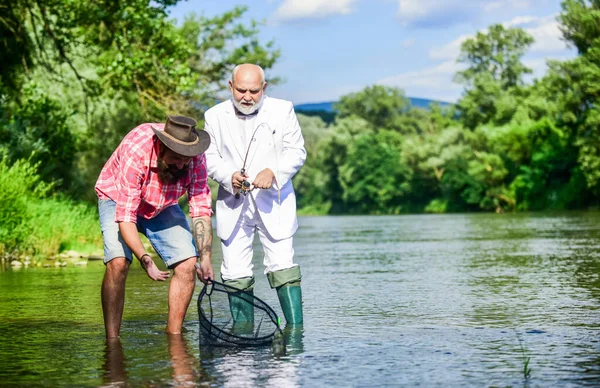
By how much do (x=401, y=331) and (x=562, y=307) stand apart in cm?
214

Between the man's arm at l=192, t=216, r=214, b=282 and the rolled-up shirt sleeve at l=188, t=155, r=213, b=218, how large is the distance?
0.06 metres

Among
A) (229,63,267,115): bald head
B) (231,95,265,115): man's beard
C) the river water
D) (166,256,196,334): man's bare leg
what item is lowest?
the river water

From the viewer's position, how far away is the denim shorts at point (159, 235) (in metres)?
7.48

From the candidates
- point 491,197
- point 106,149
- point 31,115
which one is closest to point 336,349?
point 31,115

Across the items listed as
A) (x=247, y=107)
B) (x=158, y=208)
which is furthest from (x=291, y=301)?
(x=247, y=107)

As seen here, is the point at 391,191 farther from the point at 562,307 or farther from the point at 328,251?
the point at 562,307

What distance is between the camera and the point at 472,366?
244 inches

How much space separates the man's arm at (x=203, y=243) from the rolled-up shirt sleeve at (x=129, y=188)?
0.61 meters

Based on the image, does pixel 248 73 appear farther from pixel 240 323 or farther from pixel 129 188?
pixel 240 323

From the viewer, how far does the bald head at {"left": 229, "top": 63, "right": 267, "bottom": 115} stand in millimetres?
7699

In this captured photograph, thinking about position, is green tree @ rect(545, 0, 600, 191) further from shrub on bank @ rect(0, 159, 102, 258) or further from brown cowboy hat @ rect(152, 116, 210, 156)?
brown cowboy hat @ rect(152, 116, 210, 156)

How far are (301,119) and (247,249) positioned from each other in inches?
5351

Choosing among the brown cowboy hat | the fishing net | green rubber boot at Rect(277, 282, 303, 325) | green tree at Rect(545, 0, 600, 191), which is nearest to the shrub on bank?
the fishing net

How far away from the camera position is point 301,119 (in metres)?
144
